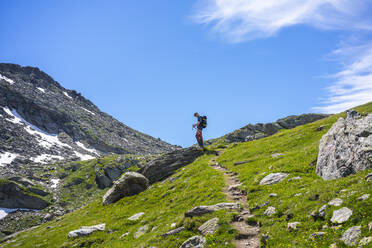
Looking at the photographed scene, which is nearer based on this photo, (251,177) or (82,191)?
(251,177)

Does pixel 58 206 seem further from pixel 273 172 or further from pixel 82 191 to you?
pixel 273 172

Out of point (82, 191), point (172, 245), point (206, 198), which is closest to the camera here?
point (172, 245)

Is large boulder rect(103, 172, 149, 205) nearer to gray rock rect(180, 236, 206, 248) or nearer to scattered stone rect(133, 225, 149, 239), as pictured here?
scattered stone rect(133, 225, 149, 239)

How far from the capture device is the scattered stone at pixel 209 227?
14.6m

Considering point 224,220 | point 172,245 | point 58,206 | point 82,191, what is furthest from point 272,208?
point 82,191

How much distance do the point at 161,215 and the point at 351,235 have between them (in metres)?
16.1

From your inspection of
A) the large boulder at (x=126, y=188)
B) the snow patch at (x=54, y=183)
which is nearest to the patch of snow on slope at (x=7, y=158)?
the snow patch at (x=54, y=183)

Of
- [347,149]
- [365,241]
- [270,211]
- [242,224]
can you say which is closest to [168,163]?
[242,224]

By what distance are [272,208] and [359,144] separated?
7357 mm

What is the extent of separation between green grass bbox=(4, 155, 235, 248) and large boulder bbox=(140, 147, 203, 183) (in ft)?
12.6

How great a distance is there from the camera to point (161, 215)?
22125 mm

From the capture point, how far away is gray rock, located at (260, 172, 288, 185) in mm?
19627

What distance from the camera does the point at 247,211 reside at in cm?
1647

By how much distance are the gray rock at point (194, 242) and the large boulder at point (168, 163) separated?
2380cm
